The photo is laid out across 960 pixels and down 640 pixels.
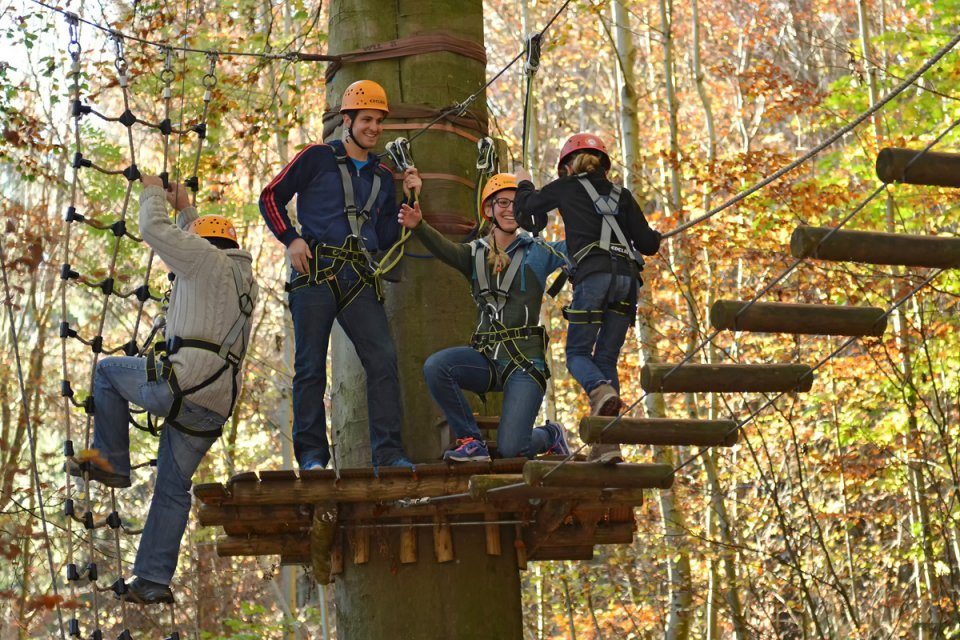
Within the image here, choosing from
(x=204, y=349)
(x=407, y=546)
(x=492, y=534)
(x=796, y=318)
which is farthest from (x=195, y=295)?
(x=796, y=318)

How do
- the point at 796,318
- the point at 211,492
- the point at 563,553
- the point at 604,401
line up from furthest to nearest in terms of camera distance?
the point at 563,553 → the point at 604,401 → the point at 211,492 → the point at 796,318

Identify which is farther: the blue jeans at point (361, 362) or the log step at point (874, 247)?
the blue jeans at point (361, 362)

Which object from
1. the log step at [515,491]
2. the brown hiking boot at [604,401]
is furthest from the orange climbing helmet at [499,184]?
the log step at [515,491]

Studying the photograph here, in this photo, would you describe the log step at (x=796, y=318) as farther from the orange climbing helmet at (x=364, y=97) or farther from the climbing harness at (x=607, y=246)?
the orange climbing helmet at (x=364, y=97)

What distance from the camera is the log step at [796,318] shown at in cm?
420

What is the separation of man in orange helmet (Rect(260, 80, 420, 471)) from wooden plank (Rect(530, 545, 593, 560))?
1013 millimetres

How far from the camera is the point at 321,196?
600 centimetres

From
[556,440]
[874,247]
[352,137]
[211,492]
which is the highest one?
[352,137]

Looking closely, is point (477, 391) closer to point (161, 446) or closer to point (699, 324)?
point (161, 446)

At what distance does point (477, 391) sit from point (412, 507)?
65 cm

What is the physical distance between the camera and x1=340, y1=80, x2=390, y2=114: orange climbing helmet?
598cm

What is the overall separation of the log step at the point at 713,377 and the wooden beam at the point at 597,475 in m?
0.54

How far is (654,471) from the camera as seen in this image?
16.5 ft

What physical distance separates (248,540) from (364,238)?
1539mm
